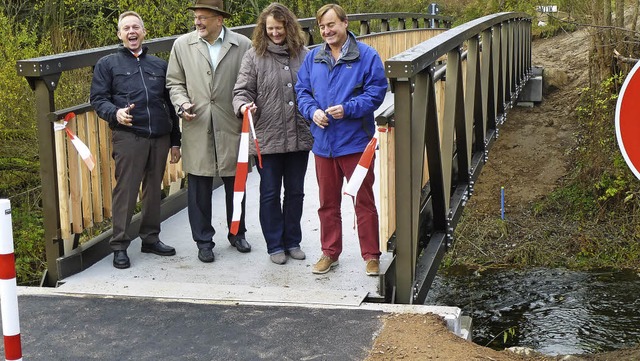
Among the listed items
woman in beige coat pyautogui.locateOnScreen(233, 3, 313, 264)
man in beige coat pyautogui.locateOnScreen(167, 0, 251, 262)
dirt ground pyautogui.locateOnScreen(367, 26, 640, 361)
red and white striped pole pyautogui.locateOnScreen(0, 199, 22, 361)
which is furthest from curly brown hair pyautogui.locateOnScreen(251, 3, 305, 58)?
dirt ground pyautogui.locateOnScreen(367, 26, 640, 361)

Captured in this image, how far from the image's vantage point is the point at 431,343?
16.9 feet

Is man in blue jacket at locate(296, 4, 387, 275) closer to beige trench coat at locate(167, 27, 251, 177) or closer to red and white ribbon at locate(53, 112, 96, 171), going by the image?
beige trench coat at locate(167, 27, 251, 177)

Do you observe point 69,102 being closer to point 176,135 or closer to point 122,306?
point 176,135

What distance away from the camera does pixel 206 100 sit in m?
6.77

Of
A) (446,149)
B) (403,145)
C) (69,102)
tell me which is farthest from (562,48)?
(403,145)

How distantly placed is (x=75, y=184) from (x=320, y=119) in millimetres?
1743

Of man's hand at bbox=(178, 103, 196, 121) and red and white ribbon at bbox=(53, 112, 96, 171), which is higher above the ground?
man's hand at bbox=(178, 103, 196, 121)

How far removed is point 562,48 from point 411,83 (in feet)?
69.1

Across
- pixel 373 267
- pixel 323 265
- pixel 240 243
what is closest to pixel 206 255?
pixel 240 243

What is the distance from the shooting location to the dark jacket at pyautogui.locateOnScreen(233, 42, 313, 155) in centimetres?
648

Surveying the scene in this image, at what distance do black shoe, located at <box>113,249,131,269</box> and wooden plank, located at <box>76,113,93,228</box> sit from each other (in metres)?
0.29

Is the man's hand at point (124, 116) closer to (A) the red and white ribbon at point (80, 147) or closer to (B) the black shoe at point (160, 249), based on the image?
(A) the red and white ribbon at point (80, 147)

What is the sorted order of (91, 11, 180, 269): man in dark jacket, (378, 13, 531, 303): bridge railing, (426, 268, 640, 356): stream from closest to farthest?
1. (378, 13, 531, 303): bridge railing
2. (91, 11, 180, 269): man in dark jacket
3. (426, 268, 640, 356): stream

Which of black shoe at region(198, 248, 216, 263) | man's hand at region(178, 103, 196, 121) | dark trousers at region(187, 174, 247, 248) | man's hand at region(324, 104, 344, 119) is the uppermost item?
man's hand at region(324, 104, 344, 119)
